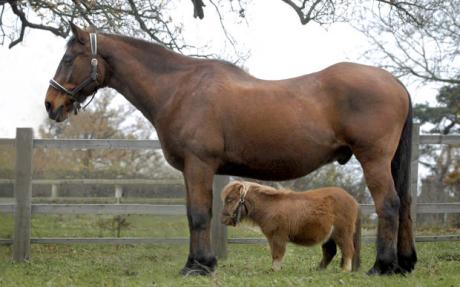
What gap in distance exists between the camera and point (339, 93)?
679cm

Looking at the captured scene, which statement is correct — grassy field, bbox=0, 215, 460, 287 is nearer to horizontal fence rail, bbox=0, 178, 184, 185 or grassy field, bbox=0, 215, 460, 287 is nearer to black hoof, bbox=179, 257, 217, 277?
black hoof, bbox=179, 257, 217, 277

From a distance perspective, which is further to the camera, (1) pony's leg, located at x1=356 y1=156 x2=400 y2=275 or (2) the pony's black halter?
(2) the pony's black halter

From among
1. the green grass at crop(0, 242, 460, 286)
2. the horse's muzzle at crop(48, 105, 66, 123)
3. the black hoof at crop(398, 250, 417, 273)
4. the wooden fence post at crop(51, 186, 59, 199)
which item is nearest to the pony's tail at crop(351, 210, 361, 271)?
the green grass at crop(0, 242, 460, 286)

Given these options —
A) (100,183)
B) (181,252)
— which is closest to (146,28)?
(100,183)

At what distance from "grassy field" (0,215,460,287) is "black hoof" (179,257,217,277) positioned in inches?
4.6

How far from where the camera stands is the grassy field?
6281 mm

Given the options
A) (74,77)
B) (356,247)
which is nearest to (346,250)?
(356,247)

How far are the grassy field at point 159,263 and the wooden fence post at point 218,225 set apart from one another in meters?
0.23

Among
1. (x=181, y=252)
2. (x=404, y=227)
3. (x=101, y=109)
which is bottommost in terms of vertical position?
(x=181, y=252)

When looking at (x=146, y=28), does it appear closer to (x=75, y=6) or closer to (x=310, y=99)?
(x=75, y=6)

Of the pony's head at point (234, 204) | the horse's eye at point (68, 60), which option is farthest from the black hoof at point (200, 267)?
the horse's eye at point (68, 60)

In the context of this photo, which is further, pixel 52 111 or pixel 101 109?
pixel 101 109

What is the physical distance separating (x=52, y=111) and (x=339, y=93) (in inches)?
114

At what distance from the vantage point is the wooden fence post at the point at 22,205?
9188mm
